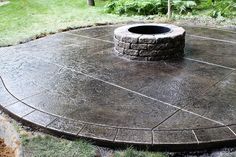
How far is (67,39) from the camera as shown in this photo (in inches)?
223

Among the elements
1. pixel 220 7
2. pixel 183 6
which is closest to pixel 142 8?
pixel 183 6

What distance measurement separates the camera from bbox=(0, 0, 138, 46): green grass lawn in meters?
6.38

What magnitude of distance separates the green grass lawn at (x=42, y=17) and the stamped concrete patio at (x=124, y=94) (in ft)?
4.19

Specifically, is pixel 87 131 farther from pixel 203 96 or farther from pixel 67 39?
pixel 67 39

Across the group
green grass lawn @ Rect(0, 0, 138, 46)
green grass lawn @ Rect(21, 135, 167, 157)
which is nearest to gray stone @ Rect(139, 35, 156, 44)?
green grass lawn @ Rect(21, 135, 167, 157)

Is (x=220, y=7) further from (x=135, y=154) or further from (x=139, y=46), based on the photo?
(x=135, y=154)

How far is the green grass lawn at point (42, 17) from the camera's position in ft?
20.9

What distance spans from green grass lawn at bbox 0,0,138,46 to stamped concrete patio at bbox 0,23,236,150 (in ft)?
4.19

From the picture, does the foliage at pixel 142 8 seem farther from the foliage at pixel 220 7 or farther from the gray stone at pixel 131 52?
the gray stone at pixel 131 52

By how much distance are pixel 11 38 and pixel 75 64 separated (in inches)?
91.1

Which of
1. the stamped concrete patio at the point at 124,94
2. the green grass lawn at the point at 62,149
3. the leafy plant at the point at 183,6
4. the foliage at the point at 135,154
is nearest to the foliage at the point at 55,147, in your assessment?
the green grass lawn at the point at 62,149

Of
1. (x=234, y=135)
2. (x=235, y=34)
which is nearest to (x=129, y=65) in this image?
(x=234, y=135)

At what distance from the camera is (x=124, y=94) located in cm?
333

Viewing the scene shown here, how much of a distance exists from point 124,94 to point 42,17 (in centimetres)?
545
